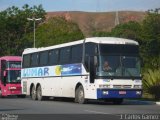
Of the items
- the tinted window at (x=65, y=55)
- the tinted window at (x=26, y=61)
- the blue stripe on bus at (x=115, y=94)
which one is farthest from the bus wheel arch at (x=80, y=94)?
the tinted window at (x=26, y=61)

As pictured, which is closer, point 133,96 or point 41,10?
point 133,96

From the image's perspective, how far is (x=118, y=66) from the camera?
1084 inches

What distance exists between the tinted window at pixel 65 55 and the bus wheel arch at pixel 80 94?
6.34ft

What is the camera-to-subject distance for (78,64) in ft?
96.5

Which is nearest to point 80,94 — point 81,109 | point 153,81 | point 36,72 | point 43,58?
point 81,109

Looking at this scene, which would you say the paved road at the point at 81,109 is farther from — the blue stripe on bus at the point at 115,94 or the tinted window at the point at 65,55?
the tinted window at the point at 65,55

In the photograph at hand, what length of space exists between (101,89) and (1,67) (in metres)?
18.0

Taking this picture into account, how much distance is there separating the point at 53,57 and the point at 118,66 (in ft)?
22.2

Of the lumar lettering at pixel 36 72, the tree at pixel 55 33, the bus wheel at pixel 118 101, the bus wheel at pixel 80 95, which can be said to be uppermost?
the tree at pixel 55 33

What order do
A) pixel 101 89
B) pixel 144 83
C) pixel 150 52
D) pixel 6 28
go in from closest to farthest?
pixel 101 89 < pixel 144 83 < pixel 150 52 < pixel 6 28

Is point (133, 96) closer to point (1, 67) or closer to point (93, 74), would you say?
point (93, 74)

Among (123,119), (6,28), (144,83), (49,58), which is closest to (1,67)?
(49,58)

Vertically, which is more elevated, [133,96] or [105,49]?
[105,49]

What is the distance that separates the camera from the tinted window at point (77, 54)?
2939cm
